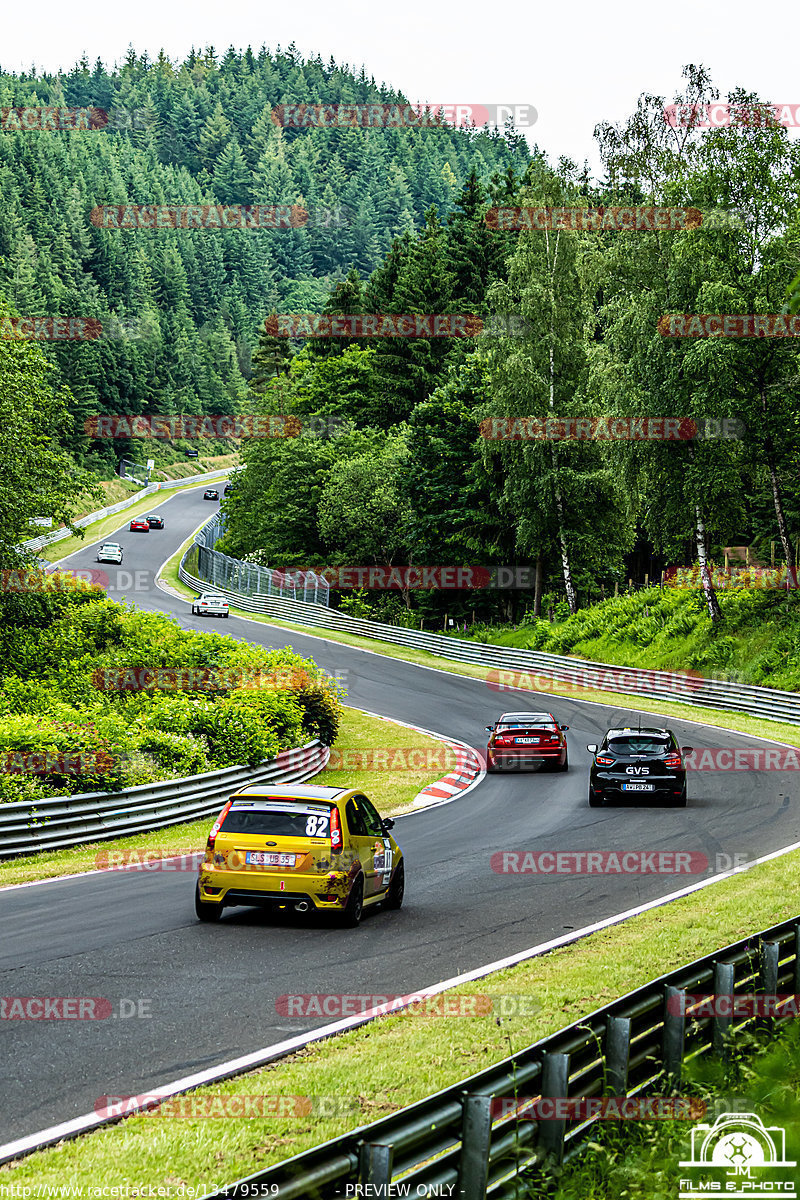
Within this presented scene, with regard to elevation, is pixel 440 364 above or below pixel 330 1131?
above

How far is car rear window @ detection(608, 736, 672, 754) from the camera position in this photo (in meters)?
23.1

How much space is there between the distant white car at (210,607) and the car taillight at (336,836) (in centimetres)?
4610

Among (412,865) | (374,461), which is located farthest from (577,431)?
(412,865)

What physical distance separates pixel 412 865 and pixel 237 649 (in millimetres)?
17128

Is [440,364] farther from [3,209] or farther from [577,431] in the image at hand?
[3,209]

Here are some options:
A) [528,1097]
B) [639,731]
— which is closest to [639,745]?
[639,731]

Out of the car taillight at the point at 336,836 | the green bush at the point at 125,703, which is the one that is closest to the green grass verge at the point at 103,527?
the green bush at the point at 125,703

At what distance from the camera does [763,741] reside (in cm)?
3198

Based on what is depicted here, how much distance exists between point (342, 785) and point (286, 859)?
14255 mm

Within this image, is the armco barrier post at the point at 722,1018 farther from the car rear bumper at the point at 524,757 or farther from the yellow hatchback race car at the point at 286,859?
the car rear bumper at the point at 524,757

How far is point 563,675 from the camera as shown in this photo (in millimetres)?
45906

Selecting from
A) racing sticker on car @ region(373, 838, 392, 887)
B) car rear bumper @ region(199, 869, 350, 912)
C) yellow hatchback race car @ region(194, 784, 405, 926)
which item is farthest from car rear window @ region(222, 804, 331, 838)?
racing sticker on car @ region(373, 838, 392, 887)

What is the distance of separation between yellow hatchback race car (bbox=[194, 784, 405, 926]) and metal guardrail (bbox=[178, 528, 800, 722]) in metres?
25.9

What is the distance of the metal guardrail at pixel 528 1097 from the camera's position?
483 centimetres
